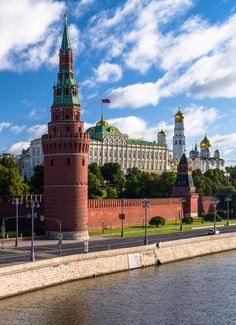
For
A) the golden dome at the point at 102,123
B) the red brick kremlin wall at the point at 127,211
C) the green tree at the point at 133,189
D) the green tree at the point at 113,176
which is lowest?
the red brick kremlin wall at the point at 127,211

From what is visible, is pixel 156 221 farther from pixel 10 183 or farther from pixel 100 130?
pixel 100 130

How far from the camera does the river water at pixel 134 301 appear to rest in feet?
123

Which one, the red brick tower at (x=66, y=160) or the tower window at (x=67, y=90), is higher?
the tower window at (x=67, y=90)

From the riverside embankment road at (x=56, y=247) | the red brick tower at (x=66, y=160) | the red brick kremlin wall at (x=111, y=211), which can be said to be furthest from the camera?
the red brick kremlin wall at (x=111, y=211)

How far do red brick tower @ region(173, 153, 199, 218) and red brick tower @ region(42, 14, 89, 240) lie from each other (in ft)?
149

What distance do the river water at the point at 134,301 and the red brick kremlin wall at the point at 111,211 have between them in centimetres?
2705

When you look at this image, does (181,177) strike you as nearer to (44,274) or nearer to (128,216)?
(128,216)

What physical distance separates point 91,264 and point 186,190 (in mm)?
67276

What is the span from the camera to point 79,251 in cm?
5825

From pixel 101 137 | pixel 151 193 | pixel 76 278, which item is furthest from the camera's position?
pixel 101 137

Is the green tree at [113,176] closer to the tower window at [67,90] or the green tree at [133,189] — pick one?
the green tree at [133,189]

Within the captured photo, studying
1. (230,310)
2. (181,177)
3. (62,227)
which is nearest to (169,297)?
(230,310)

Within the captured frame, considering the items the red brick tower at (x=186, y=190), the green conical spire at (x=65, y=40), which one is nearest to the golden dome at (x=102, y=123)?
the red brick tower at (x=186, y=190)

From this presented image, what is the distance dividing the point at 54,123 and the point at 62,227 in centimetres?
1358
